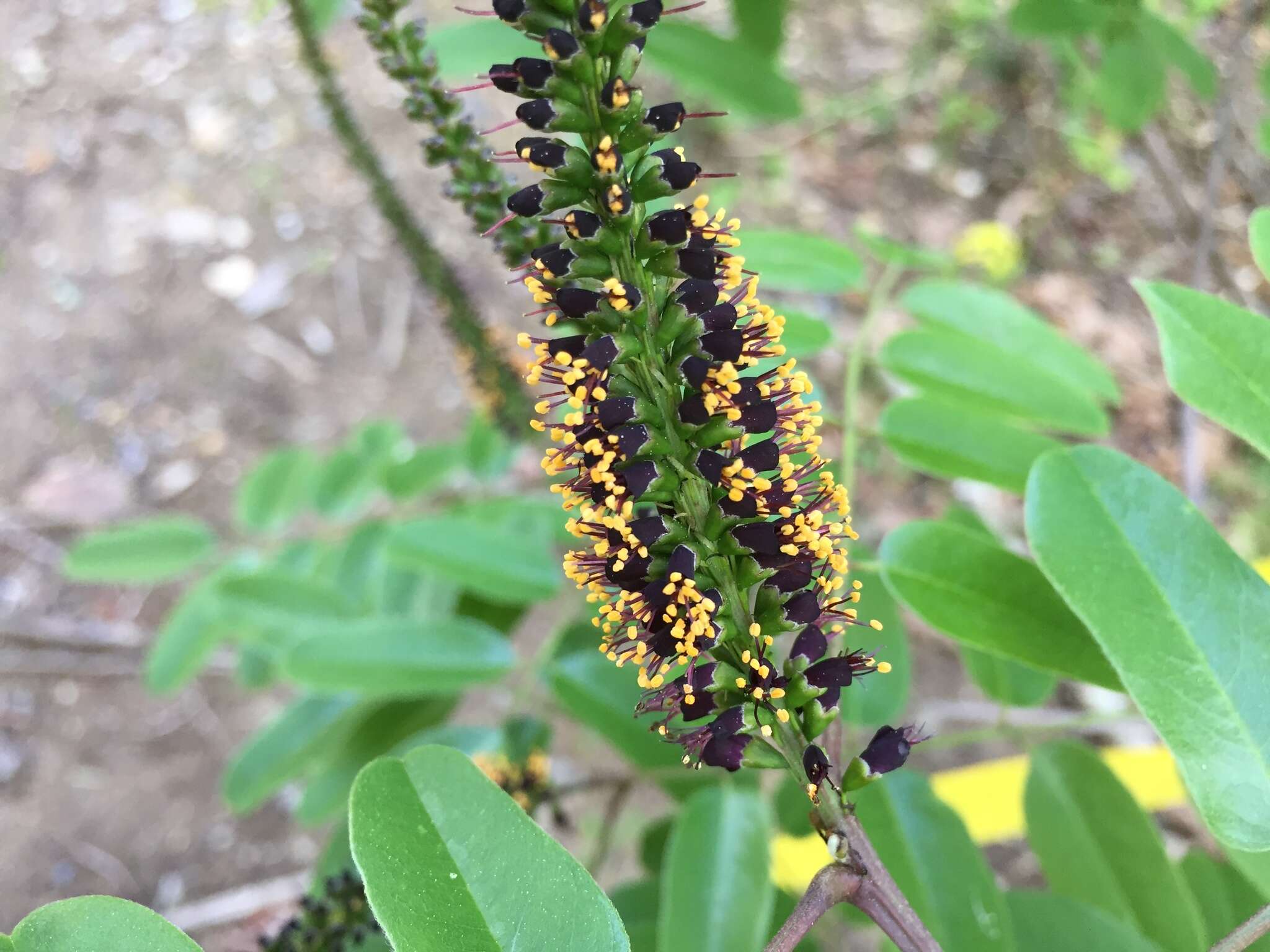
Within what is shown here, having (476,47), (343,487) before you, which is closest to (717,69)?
(476,47)

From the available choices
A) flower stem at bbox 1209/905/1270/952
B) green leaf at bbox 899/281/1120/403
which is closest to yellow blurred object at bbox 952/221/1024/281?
green leaf at bbox 899/281/1120/403

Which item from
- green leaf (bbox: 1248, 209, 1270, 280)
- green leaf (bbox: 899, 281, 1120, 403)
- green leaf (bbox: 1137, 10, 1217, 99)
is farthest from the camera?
green leaf (bbox: 1137, 10, 1217, 99)

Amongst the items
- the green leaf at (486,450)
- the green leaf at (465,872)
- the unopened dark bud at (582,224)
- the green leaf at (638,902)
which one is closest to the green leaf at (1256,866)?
the green leaf at (465,872)

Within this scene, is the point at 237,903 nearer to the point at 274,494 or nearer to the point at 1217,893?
the point at 274,494

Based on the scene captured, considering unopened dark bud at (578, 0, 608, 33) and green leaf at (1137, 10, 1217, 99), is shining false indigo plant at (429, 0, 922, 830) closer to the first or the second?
unopened dark bud at (578, 0, 608, 33)

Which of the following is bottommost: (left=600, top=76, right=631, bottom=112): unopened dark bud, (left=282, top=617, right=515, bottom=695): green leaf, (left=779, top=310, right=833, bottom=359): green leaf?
(left=282, top=617, right=515, bottom=695): green leaf

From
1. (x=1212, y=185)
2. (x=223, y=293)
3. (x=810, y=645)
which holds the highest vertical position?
(x=1212, y=185)

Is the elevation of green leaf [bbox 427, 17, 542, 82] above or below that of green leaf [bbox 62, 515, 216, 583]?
above
